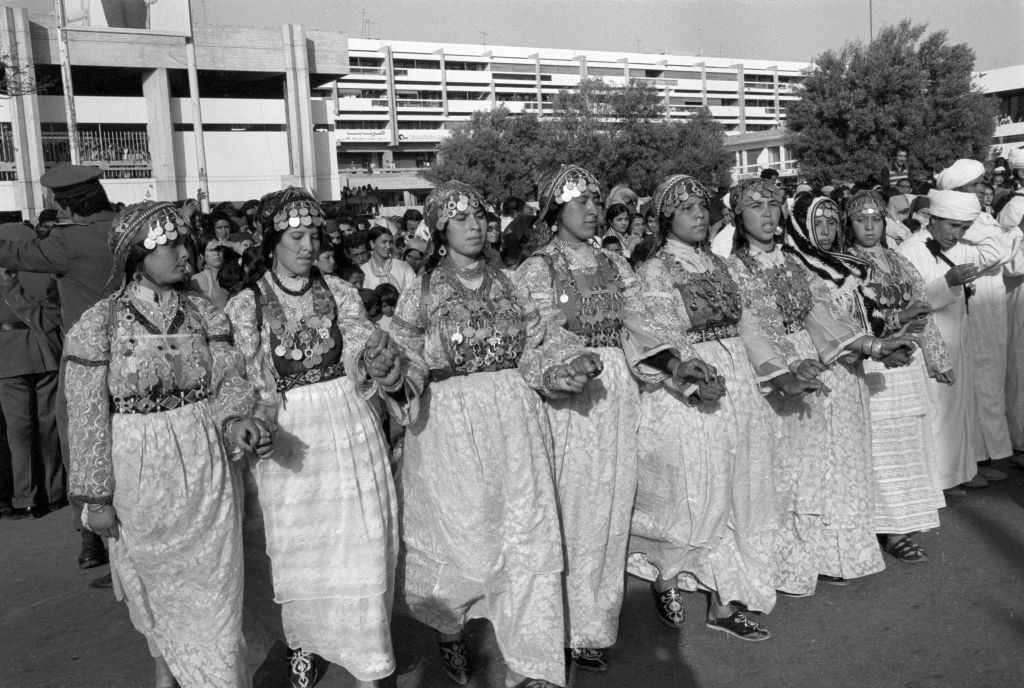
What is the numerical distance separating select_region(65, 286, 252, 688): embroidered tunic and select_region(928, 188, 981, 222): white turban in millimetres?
4869

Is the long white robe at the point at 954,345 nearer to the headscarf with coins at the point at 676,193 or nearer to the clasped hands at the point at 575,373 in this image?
the headscarf with coins at the point at 676,193

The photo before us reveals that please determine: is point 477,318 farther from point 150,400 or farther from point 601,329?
point 150,400

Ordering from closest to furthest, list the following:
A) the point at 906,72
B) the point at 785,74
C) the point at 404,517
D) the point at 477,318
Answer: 1. the point at 477,318
2. the point at 404,517
3. the point at 906,72
4. the point at 785,74

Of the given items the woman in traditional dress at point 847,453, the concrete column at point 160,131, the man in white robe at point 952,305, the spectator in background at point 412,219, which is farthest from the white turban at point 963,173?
the concrete column at point 160,131

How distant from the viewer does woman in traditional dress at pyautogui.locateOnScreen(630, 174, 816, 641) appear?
4629 millimetres

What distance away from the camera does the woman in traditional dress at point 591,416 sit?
14.6 feet

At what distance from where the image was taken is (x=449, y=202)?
166 inches

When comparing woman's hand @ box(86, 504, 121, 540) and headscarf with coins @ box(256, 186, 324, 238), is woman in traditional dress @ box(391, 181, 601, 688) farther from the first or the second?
woman's hand @ box(86, 504, 121, 540)

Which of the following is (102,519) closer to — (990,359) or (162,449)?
(162,449)

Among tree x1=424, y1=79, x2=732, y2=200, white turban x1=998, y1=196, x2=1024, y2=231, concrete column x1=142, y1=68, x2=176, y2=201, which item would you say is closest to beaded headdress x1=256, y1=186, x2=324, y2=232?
white turban x1=998, y1=196, x2=1024, y2=231

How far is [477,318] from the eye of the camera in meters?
4.16

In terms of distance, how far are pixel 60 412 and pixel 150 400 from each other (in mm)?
2995

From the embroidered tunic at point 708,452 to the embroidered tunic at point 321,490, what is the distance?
135cm

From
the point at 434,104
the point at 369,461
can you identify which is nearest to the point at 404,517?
the point at 369,461
